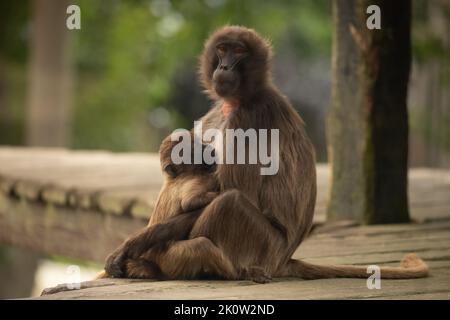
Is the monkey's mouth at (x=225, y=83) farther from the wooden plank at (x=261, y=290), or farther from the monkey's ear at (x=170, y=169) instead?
the wooden plank at (x=261, y=290)

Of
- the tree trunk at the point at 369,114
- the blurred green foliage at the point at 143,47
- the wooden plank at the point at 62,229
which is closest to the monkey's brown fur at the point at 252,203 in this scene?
the tree trunk at the point at 369,114

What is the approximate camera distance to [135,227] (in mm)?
6430

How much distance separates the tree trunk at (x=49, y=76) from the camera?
500 inches

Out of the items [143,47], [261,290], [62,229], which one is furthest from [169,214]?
[143,47]

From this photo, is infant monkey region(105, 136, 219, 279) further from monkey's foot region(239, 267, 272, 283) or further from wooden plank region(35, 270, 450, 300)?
monkey's foot region(239, 267, 272, 283)

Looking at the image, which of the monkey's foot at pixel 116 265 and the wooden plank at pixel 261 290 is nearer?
the wooden plank at pixel 261 290

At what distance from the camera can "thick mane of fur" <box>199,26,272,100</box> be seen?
4.00 metres

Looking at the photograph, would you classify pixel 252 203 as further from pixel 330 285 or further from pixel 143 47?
pixel 143 47

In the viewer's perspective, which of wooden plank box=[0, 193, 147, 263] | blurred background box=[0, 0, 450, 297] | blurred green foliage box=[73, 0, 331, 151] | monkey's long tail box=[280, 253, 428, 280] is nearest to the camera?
monkey's long tail box=[280, 253, 428, 280]

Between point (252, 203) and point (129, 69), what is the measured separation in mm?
11258

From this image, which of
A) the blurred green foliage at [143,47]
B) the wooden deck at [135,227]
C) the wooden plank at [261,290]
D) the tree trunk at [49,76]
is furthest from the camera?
the blurred green foliage at [143,47]

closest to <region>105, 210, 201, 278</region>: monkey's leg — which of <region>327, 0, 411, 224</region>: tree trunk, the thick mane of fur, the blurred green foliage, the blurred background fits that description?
the thick mane of fur

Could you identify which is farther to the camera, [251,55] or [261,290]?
[251,55]
